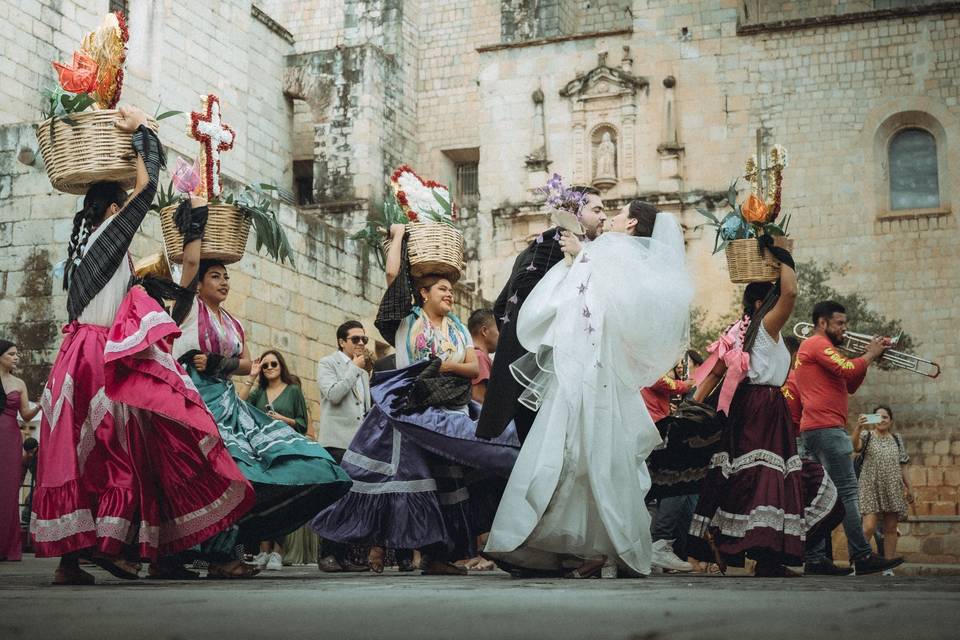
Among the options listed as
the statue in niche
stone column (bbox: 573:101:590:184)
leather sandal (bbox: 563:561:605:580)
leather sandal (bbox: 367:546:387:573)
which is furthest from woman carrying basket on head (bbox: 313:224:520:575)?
stone column (bbox: 573:101:590:184)

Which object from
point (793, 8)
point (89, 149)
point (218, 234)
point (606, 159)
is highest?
point (793, 8)

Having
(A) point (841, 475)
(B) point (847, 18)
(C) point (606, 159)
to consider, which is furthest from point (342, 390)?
(B) point (847, 18)

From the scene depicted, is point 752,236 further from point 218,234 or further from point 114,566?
point 114,566

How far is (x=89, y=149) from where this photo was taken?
613 cm

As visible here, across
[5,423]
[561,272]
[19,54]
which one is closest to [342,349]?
[5,423]

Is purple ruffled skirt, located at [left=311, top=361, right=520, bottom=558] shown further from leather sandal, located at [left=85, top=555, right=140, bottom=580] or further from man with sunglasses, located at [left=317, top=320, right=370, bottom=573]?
man with sunglasses, located at [left=317, top=320, right=370, bottom=573]

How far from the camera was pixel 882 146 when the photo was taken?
1059 inches

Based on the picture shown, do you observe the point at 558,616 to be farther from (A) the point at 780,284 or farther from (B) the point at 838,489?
(B) the point at 838,489

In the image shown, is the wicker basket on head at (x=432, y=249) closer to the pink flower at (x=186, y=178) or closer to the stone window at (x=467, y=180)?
the pink flower at (x=186, y=178)

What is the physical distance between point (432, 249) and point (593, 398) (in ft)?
6.09

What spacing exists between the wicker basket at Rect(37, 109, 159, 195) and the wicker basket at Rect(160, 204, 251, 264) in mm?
1042

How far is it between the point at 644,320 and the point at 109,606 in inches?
144

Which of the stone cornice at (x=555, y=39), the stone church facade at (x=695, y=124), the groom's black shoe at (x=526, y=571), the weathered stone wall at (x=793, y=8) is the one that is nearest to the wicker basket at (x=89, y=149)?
the groom's black shoe at (x=526, y=571)

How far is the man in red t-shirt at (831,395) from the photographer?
8.63m
